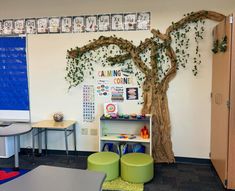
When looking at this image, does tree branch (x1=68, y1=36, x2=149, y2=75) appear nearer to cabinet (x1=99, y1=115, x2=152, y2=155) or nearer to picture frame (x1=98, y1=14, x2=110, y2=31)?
picture frame (x1=98, y1=14, x2=110, y2=31)

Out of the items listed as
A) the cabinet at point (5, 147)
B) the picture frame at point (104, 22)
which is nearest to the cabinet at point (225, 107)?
the picture frame at point (104, 22)

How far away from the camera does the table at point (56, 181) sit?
5.30 ft

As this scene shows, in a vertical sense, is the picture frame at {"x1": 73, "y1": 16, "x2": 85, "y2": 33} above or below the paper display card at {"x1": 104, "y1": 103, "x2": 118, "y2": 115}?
above

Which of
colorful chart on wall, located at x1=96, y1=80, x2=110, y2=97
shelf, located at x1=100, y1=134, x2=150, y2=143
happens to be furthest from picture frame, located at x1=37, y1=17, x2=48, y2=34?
shelf, located at x1=100, y1=134, x2=150, y2=143

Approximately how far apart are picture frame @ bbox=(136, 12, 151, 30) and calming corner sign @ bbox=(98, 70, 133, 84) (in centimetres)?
77

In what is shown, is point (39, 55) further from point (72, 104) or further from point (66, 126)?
point (66, 126)

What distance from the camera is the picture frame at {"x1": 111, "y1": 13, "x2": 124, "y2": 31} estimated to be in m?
3.80

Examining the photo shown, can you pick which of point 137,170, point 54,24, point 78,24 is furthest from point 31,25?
point 137,170

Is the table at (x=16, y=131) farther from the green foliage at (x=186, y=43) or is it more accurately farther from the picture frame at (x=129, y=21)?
the green foliage at (x=186, y=43)

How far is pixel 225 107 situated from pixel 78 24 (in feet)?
8.43

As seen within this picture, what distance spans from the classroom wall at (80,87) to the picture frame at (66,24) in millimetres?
82

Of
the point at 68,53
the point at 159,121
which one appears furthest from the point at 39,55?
the point at 159,121

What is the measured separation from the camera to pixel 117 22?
382 cm

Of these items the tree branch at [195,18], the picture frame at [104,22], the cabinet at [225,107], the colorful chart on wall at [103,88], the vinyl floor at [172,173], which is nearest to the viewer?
the cabinet at [225,107]
